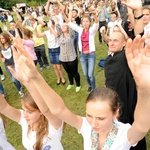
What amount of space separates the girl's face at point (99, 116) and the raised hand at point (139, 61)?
47cm

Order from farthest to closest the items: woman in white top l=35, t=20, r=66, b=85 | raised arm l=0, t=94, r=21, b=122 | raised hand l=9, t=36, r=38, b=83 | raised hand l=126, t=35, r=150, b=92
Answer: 1. woman in white top l=35, t=20, r=66, b=85
2. raised arm l=0, t=94, r=21, b=122
3. raised hand l=9, t=36, r=38, b=83
4. raised hand l=126, t=35, r=150, b=92

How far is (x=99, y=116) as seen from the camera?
1567mm

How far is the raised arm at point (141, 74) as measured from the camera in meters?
1.18

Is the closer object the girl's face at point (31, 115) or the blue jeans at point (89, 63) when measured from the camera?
the girl's face at point (31, 115)

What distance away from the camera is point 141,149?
2.65 m

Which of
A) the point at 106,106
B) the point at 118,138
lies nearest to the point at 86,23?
the point at 106,106

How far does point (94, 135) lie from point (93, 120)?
21 cm

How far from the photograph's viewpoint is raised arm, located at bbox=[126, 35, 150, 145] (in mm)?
1183

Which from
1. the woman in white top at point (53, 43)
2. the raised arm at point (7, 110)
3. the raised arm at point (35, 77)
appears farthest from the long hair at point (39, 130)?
the woman in white top at point (53, 43)

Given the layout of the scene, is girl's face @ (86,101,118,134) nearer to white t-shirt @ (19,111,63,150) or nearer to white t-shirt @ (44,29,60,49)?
white t-shirt @ (19,111,63,150)

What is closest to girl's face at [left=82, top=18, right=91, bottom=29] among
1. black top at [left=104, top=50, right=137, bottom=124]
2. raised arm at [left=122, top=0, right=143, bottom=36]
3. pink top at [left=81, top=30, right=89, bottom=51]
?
pink top at [left=81, top=30, right=89, bottom=51]

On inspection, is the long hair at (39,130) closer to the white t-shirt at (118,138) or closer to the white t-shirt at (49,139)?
the white t-shirt at (49,139)

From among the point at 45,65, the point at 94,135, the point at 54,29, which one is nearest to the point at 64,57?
the point at 54,29

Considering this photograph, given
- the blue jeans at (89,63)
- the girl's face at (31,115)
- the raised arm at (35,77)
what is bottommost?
the blue jeans at (89,63)
